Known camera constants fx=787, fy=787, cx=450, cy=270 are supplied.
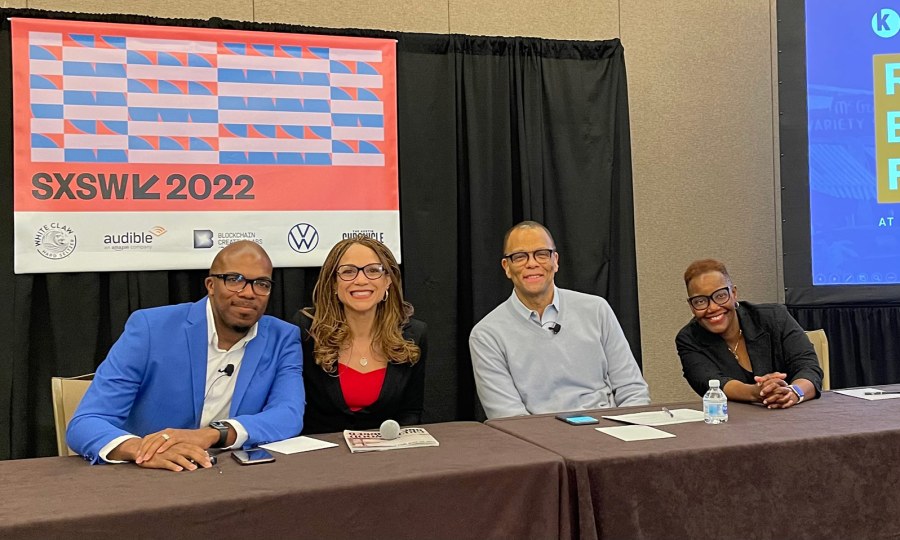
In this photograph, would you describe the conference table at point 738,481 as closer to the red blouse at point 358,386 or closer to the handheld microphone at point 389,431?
the handheld microphone at point 389,431

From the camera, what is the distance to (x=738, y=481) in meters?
1.73

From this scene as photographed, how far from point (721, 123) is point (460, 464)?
3263 millimetres

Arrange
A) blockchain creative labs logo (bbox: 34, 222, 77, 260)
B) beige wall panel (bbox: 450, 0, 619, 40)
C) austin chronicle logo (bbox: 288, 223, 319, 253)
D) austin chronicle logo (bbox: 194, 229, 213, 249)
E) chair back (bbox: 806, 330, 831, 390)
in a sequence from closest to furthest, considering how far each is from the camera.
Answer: chair back (bbox: 806, 330, 831, 390) → blockchain creative labs logo (bbox: 34, 222, 77, 260) → austin chronicle logo (bbox: 194, 229, 213, 249) → austin chronicle logo (bbox: 288, 223, 319, 253) → beige wall panel (bbox: 450, 0, 619, 40)

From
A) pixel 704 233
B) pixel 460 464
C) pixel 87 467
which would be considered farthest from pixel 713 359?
pixel 87 467

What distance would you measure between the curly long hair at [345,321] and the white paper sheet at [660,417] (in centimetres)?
70

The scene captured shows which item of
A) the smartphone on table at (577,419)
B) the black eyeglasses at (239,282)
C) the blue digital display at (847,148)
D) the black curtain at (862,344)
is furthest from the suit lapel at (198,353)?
the black curtain at (862,344)

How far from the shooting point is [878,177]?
3.79 metres

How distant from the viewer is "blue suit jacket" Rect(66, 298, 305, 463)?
2.10m

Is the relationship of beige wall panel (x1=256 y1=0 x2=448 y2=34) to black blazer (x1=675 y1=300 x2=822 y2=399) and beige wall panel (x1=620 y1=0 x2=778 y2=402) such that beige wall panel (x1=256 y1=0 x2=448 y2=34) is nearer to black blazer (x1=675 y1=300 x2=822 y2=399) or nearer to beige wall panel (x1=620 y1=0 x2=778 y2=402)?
beige wall panel (x1=620 y1=0 x2=778 y2=402)

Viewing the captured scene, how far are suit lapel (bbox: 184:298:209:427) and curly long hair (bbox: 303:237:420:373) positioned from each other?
0.36 meters

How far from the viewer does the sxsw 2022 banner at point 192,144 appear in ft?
10.3

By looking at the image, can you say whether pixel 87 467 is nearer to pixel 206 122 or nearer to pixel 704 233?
pixel 206 122

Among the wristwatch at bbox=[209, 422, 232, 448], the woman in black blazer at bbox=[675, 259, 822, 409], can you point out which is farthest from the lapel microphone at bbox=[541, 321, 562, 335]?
the wristwatch at bbox=[209, 422, 232, 448]

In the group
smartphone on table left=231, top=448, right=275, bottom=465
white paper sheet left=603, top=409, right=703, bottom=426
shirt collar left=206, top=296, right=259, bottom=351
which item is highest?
shirt collar left=206, top=296, right=259, bottom=351
